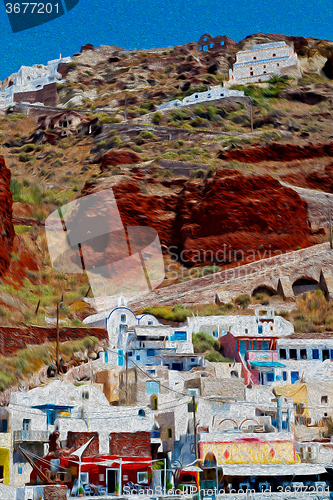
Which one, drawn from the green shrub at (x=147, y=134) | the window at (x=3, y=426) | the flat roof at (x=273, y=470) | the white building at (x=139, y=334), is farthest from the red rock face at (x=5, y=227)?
the green shrub at (x=147, y=134)


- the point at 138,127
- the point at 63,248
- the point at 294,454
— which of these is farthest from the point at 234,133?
the point at 294,454

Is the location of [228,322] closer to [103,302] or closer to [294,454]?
[103,302]

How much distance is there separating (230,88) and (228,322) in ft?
158

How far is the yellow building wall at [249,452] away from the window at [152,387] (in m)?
5.38

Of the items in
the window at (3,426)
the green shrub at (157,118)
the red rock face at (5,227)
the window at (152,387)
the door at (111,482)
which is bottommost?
the door at (111,482)

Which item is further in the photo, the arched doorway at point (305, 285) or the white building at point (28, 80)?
the white building at point (28, 80)

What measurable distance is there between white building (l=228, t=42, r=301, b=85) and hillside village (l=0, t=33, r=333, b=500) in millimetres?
215

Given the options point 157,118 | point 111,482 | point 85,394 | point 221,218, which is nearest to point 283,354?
point 85,394

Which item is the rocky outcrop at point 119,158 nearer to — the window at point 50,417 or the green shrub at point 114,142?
the green shrub at point 114,142

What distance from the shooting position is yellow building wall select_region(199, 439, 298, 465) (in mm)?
24516

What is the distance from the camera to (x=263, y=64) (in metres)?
88.4

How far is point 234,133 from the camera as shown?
242 feet

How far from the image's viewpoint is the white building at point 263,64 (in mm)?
87812

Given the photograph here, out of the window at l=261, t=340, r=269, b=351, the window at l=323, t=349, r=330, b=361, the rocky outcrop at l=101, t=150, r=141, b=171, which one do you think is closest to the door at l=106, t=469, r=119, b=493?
the window at l=261, t=340, r=269, b=351
